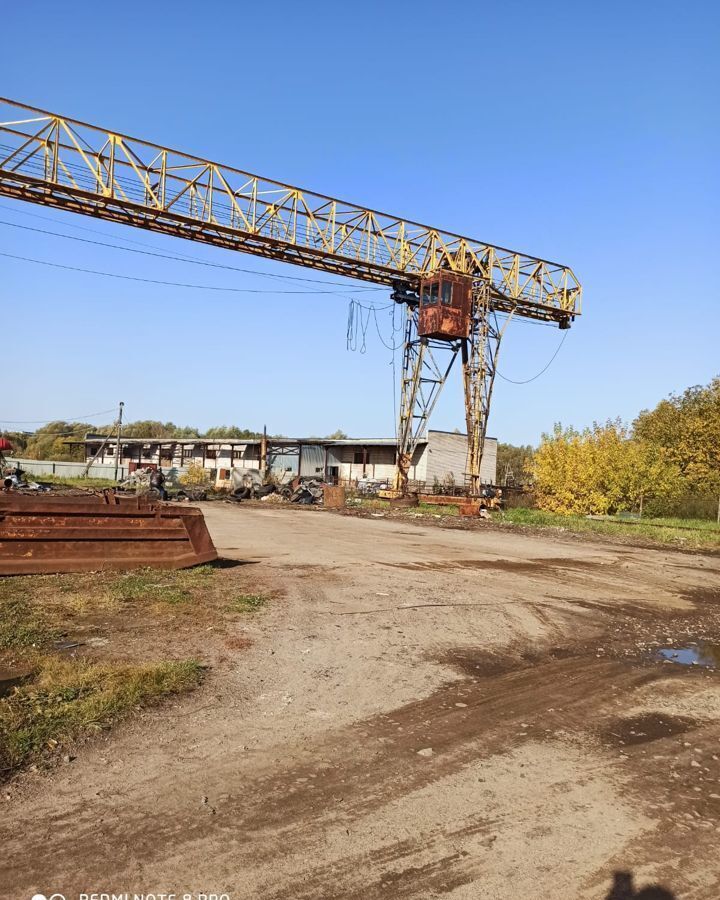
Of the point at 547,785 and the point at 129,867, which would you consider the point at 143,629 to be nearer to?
the point at 129,867

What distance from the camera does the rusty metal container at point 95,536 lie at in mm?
7867

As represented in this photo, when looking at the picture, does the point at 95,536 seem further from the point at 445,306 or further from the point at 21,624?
the point at 445,306

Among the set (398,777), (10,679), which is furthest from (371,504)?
(398,777)

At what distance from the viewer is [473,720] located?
4281mm

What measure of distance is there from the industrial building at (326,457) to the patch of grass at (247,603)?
93.9ft

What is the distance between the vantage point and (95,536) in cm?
849

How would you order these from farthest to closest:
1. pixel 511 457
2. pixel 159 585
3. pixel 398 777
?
pixel 511 457 < pixel 159 585 < pixel 398 777

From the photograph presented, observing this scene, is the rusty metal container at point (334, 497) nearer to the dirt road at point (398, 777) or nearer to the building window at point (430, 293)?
the building window at point (430, 293)

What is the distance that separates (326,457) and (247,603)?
37208 mm

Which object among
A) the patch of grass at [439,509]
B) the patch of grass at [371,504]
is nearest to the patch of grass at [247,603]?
the patch of grass at [439,509]

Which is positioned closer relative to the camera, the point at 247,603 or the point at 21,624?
the point at 21,624

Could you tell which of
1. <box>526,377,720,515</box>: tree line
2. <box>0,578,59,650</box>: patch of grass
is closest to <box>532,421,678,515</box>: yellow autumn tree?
<box>526,377,720,515</box>: tree line

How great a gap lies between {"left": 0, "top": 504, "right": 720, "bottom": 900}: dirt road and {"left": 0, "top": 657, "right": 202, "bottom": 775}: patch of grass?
233 millimetres

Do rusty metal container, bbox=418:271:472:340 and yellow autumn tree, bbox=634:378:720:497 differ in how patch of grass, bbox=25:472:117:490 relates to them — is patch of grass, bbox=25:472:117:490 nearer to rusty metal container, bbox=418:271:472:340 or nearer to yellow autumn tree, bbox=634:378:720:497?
rusty metal container, bbox=418:271:472:340
